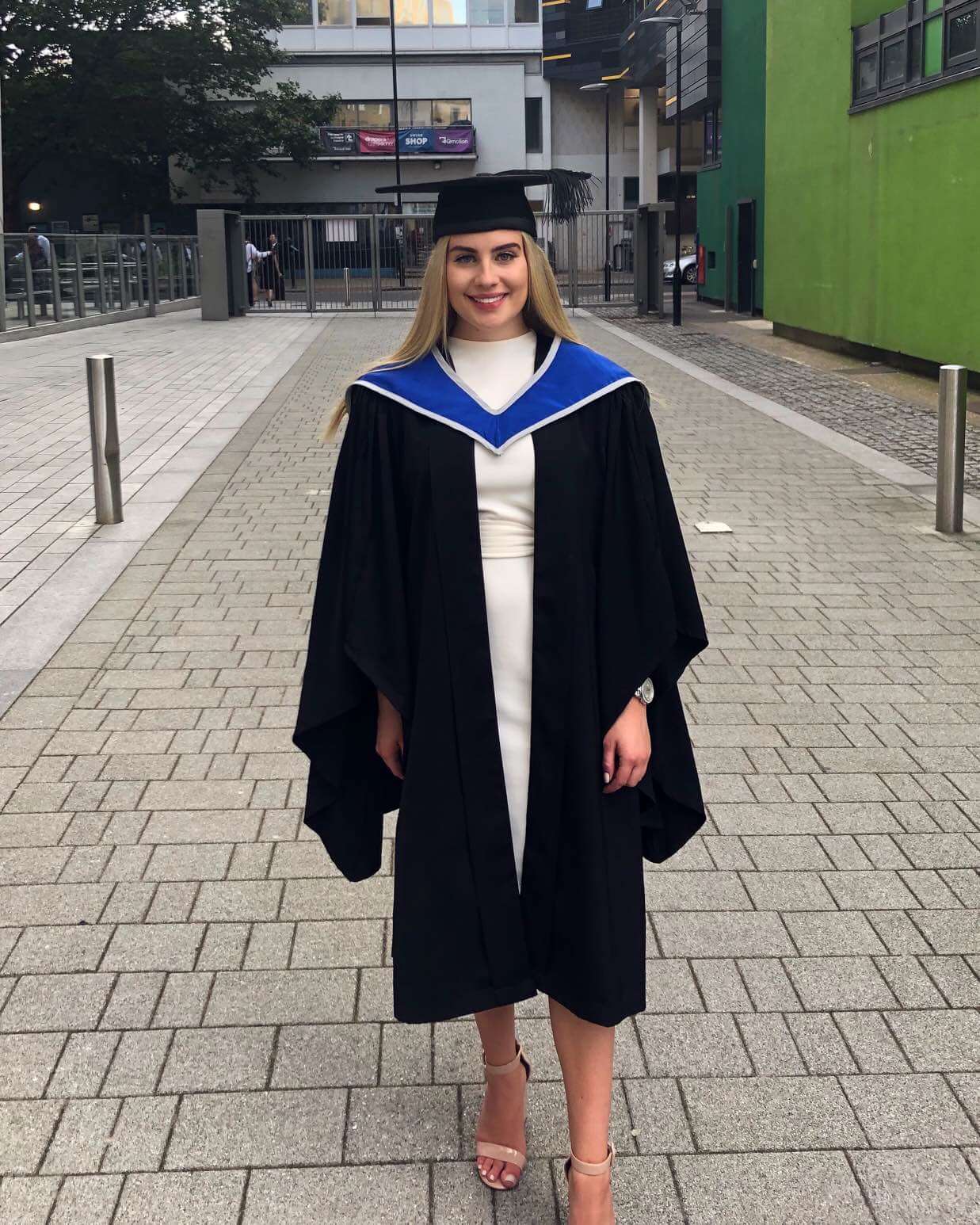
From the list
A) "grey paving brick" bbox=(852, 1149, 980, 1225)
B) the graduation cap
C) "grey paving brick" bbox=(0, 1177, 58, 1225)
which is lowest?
"grey paving brick" bbox=(852, 1149, 980, 1225)

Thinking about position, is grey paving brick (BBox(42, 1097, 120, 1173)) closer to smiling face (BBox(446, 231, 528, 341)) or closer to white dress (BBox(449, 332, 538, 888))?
white dress (BBox(449, 332, 538, 888))

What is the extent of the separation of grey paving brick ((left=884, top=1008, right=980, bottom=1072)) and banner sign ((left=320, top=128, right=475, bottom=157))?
57777 mm

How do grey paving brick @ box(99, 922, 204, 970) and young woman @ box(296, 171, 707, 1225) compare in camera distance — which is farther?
grey paving brick @ box(99, 922, 204, 970)

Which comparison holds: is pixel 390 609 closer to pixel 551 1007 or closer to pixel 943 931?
pixel 551 1007

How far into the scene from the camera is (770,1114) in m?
3.04

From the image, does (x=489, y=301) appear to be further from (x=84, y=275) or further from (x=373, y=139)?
(x=373, y=139)

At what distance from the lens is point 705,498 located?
33.0 feet

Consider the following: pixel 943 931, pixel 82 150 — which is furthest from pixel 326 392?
pixel 82 150

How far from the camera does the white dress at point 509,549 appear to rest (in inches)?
101

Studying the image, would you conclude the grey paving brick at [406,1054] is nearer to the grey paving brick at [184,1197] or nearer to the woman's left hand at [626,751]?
the grey paving brick at [184,1197]

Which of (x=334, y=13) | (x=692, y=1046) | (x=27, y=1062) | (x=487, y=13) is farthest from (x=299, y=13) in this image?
(x=692, y=1046)

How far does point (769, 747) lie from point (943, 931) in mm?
1482

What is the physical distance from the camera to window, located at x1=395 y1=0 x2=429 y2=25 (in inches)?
2287

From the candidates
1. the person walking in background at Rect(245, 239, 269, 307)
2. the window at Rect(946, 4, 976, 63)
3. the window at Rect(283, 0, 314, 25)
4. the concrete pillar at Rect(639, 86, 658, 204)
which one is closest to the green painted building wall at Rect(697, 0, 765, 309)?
the person walking in background at Rect(245, 239, 269, 307)
